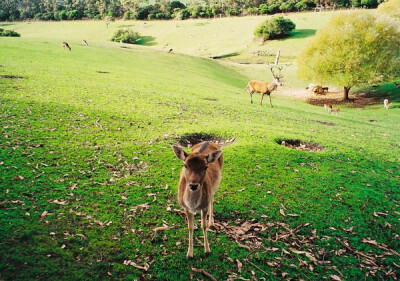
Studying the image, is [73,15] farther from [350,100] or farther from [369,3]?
[350,100]

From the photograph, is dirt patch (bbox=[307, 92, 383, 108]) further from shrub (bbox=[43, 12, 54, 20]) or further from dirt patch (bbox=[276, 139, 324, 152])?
shrub (bbox=[43, 12, 54, 20])

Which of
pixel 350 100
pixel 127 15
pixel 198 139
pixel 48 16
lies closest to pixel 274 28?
pixel 350 100

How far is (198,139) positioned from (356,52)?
25.1 metres

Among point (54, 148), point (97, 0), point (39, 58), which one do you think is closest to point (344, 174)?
point (54, 148)

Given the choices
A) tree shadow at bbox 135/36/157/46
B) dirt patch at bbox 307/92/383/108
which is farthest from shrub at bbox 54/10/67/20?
dirt patch at bbox 307/92/383/108

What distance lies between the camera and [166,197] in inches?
261

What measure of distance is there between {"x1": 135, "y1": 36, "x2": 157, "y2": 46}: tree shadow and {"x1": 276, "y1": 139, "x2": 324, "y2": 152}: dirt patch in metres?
66.1

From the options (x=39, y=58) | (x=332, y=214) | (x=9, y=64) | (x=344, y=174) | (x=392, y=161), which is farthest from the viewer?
(x=39, y=58)

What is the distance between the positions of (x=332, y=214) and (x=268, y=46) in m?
57.2

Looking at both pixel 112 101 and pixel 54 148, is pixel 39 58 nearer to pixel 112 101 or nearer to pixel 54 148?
pixel 112 101

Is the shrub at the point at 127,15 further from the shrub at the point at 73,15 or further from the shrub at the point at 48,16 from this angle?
the shrub at the point at 48,16

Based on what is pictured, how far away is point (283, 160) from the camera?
28.8ft

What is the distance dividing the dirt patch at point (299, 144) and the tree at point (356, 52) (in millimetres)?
20706

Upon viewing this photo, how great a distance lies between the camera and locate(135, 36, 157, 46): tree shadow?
70.1m
